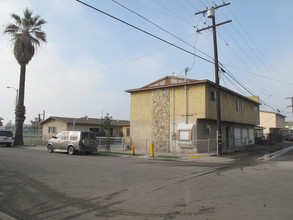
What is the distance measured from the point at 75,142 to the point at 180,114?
9.11 metres

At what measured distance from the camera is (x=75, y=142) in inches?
704

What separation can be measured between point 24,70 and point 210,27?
2225 centimetres

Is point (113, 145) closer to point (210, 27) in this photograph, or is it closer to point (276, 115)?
point (210, 27)

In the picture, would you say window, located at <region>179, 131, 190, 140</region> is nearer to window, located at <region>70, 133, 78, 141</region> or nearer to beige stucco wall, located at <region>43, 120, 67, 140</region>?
window, located at <region>70, 133, 78, 141</region>

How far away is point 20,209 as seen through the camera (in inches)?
211

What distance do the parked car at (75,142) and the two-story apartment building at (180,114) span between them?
569 centimetres

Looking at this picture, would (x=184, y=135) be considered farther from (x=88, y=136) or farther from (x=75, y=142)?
(x=75, y=142)

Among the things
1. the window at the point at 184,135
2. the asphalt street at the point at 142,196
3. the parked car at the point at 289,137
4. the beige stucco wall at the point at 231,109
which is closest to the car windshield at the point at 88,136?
the window at the point at 184,135

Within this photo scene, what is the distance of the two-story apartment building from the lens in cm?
1975

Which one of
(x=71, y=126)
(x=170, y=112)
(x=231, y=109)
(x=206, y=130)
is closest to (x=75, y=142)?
(x=170, y=112)

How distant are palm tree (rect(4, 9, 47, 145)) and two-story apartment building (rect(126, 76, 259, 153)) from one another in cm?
1383

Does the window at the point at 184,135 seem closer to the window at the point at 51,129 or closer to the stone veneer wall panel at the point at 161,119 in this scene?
the stone veneer wall panel at the point at 161,119

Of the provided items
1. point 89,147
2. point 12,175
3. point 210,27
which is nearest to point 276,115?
point 210,27

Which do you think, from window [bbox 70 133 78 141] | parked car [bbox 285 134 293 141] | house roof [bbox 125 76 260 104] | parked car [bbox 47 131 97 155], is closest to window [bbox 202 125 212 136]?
house roof [bbox 125 76 260 104]
